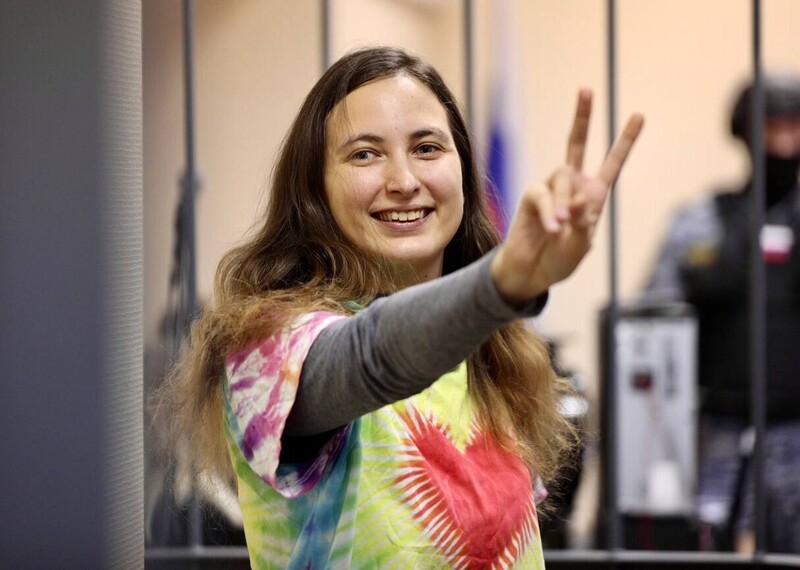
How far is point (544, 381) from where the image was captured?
5.69 ft

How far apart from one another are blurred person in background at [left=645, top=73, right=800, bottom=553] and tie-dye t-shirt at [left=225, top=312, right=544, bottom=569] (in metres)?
2.59

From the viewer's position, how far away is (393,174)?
58.0 inches

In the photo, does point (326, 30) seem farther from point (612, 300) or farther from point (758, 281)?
point (758, 281)

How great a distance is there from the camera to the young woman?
44.4 inches

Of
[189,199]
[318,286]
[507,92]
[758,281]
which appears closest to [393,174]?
[318,286]

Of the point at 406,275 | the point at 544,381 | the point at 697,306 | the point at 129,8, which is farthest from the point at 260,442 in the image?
the point at 697,306

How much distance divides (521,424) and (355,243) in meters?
0.34

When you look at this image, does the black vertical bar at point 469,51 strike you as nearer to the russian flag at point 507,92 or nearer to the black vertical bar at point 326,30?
the black vertical bar at point 326,30

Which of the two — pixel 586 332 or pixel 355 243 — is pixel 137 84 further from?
pixel 586 332

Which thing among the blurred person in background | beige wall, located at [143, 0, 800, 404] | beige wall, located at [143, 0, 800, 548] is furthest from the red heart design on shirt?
beige wall, located at [143, 0, 800, 548]

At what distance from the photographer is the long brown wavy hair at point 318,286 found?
1.37m

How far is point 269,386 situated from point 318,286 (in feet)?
0.61

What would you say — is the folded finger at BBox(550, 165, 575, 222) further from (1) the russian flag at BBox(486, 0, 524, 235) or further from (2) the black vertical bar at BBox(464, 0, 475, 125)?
(1) the russian flag at BBox(486, 0, 524, 235)

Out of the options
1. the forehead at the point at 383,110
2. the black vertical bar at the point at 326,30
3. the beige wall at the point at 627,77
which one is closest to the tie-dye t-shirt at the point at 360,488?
the forehead at the point at 383,110
